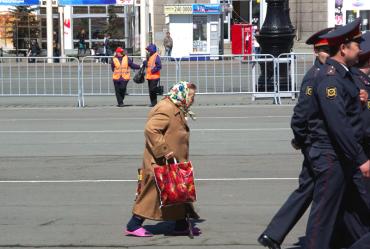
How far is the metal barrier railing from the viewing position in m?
21.4

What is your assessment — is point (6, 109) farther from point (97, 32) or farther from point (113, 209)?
point (97, 32)

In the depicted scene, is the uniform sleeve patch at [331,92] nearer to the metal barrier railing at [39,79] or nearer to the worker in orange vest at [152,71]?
the worker in orange vest at [152,71]

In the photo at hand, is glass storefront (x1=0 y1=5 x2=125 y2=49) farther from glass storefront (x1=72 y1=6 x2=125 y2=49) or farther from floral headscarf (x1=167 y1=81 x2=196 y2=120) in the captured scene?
floral headscarf (x1=167 y1=81 x2=196 y2=120)

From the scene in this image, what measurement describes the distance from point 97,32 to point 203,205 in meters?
37.7

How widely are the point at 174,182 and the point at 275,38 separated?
1347 centimetres

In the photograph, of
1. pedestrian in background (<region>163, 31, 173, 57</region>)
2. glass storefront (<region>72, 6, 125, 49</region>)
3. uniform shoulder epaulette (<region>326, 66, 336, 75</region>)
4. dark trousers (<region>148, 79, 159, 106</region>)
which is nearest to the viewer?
uniform shoulder epaulette (<region>326, 66, 336, 75</region>)

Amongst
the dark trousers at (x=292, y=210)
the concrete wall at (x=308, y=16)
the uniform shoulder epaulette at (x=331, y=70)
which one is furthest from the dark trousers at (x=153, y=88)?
the concrete wall at (x=308, y=16)

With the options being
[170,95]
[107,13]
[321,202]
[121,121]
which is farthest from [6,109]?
[107,13]

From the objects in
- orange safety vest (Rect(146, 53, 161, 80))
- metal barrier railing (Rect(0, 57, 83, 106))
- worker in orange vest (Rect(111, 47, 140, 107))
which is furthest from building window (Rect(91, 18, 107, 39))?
orange safety vest (Rect(146, 53, 161, 80))

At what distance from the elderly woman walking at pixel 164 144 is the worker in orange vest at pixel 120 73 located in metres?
12.3

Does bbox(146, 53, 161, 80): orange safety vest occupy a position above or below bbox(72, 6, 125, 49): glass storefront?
below

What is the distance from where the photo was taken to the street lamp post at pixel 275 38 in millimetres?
19812

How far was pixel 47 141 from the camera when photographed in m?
14.0

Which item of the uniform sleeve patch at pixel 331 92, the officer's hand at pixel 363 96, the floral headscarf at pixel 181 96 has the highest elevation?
the uniform sleeve patch at pixel 331 92
